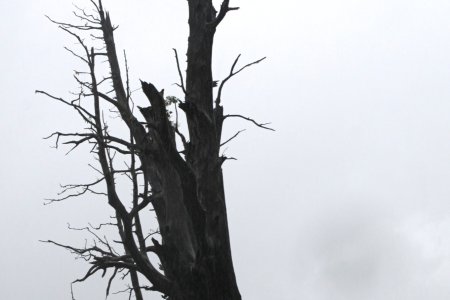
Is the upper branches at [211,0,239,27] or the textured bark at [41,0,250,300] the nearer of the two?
the textured bark at [41,0,250,300]

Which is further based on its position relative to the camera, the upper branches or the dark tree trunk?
the upper branches

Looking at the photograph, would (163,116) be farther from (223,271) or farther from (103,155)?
(223,271)

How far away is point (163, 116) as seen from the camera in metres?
5.34

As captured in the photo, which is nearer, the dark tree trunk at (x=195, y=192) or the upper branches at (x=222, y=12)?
the dark tree trunk at (x=195, y=192)

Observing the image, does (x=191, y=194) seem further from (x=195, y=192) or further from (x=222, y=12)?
(x=222, y=12)

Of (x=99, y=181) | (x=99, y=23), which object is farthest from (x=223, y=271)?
(x=99, y=23)

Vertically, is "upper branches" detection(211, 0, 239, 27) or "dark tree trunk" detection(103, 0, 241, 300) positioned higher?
"upper branches" detection(211, 0, 239, 27)

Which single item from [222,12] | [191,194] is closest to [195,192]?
[191,194]

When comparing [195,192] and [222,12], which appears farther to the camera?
[222,12]

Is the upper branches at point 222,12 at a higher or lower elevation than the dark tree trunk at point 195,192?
higher

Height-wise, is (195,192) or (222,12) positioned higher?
(222,12)

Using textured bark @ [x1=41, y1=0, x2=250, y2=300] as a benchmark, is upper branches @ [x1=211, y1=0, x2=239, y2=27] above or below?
above

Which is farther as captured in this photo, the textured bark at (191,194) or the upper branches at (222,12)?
the upper branches at (222,12)

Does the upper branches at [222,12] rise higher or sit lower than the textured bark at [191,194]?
higher
